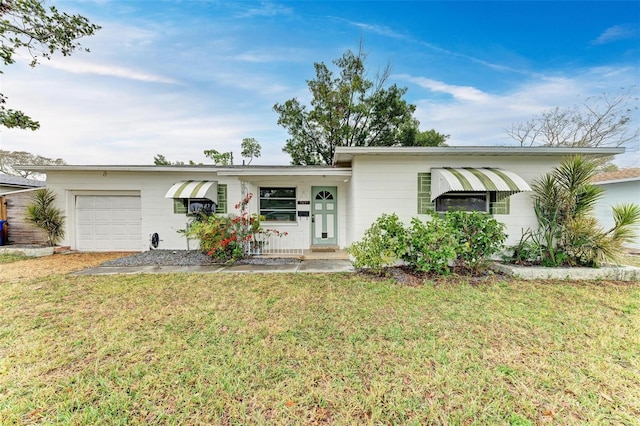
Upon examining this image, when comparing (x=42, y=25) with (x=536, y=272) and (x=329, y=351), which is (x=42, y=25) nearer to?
(x=329, y=351)

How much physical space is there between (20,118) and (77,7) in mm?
3819

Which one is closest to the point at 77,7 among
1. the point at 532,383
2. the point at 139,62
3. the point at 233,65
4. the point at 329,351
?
the point at 139,62

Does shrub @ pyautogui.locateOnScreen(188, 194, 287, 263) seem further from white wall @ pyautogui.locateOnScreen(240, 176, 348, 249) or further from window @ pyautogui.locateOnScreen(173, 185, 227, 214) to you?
white wall @ pyautogui.locateOnScreen(240, 176, 348, 249)

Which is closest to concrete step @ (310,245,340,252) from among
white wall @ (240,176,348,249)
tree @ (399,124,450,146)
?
white wall @ (240,176,348,249)

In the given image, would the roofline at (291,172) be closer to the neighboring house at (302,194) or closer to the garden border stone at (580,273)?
the neighboring house at (302,194)

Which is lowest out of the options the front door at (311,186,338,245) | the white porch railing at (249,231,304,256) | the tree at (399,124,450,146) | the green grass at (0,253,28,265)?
the green grass at (0,253,28,265)

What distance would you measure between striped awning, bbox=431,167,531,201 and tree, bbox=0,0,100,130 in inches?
460

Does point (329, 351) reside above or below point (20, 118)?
below

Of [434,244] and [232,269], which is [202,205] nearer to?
[232,269]

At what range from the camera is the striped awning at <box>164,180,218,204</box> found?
828cm

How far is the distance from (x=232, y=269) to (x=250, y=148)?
1758 centimetres

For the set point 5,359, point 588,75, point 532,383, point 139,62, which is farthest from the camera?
point 588,75

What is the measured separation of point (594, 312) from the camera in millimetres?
4246

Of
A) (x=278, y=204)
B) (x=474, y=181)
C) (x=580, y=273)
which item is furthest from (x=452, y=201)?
(x=278, y=204)
